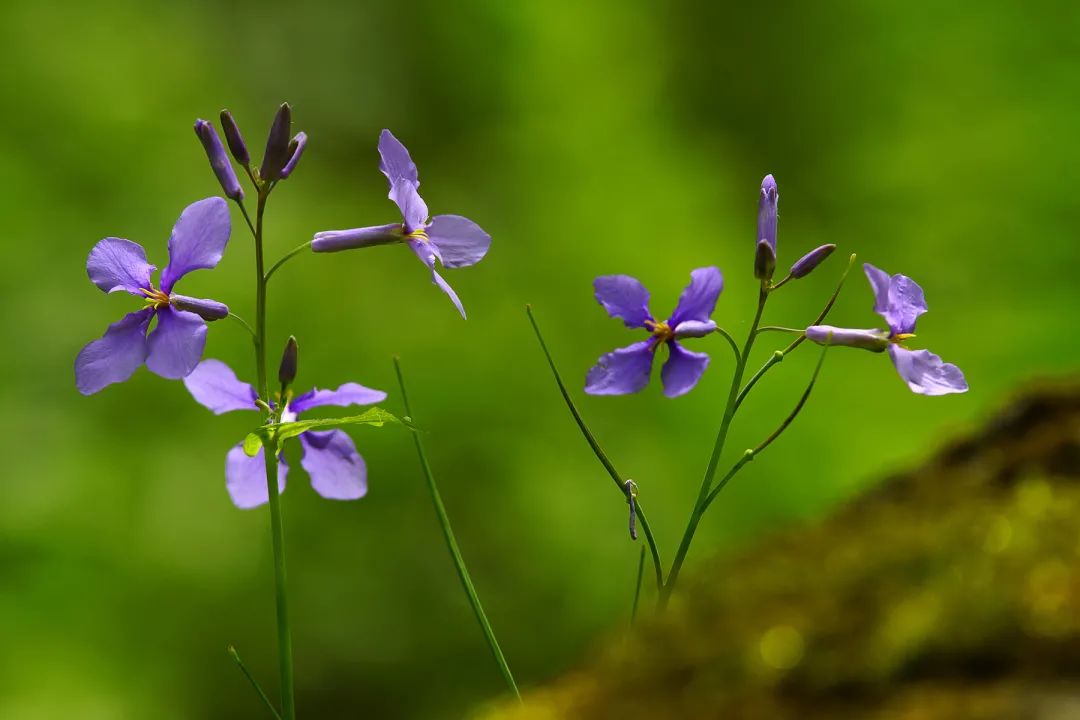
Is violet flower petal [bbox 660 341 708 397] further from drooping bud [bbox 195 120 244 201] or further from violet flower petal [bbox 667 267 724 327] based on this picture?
drooping bud [bbox 195 120 244 201]

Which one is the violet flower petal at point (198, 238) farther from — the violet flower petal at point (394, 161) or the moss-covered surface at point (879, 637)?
the moss-covered surface at point (879, 637)

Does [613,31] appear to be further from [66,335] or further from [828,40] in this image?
[66,335]

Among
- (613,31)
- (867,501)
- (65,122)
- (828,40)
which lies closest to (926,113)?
(828,40)

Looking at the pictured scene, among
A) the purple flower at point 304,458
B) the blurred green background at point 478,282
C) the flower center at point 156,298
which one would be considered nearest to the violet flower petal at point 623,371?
the purple flower at point 304,458

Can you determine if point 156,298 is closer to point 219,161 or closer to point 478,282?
point 219,161

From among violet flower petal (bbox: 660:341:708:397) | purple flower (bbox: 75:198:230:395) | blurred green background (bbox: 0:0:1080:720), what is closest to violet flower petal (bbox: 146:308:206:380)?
purple flower (bbox: 75:198:230:395)
